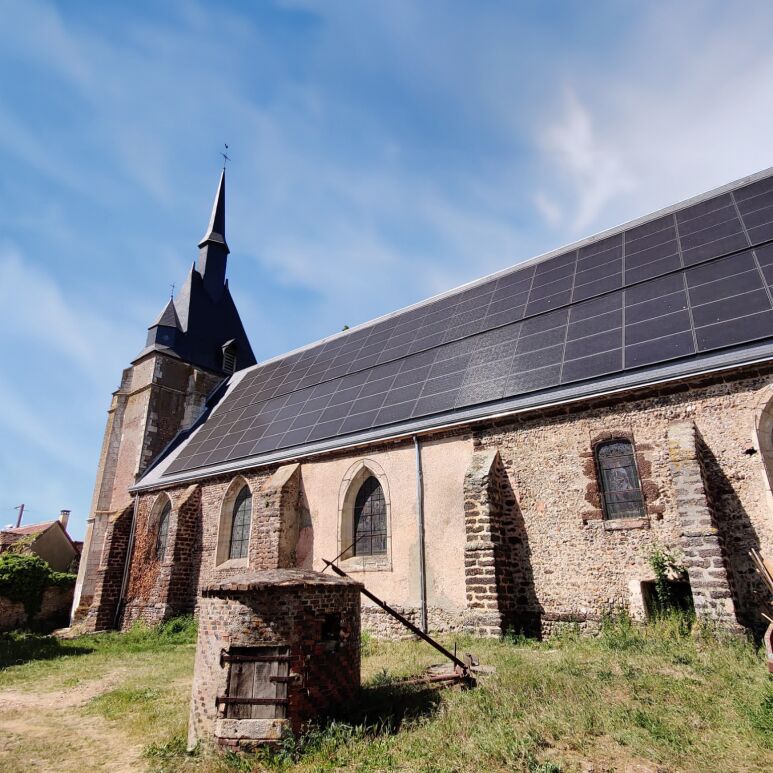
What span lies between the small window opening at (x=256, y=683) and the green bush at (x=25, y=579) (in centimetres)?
1639

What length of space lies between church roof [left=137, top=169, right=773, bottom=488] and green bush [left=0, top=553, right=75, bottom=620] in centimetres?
479

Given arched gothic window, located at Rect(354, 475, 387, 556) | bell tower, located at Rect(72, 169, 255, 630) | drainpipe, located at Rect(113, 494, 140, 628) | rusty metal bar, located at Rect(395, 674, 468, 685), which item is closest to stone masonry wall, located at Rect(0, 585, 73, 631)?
bell tower, located at Rect(72, 169, 255, 630)

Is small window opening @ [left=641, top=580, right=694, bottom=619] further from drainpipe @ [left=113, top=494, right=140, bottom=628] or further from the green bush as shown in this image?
the green bush

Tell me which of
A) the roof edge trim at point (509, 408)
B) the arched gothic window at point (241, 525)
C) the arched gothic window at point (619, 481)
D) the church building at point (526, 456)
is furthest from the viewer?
the arched gothic window at point (241, 525)

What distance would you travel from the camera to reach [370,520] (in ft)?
39.5

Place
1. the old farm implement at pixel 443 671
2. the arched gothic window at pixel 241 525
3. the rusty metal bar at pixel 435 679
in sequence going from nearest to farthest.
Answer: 1. the old farm implement at pixel 443 671
2. the rusty metal bar at pixel 435 679
3. the arched gothic window at pixel 241 525

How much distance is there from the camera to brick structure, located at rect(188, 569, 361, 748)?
5320 millimetres

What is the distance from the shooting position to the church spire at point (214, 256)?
27625 millimetres

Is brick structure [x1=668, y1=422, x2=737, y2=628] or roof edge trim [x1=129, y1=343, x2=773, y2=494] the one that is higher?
roof edge trim [x1=129, y1=343, x2=773, y2=494]

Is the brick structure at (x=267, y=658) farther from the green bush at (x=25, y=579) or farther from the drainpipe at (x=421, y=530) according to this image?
the green bush at (x=25, y=579)

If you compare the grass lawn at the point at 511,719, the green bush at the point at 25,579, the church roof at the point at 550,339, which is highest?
the church roof at the point at 550,339

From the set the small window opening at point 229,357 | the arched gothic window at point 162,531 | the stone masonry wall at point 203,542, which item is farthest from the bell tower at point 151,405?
the arched gothic window at point 162,531

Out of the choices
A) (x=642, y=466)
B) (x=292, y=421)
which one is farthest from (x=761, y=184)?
(x=292, y=421)

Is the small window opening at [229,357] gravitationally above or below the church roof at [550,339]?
above
